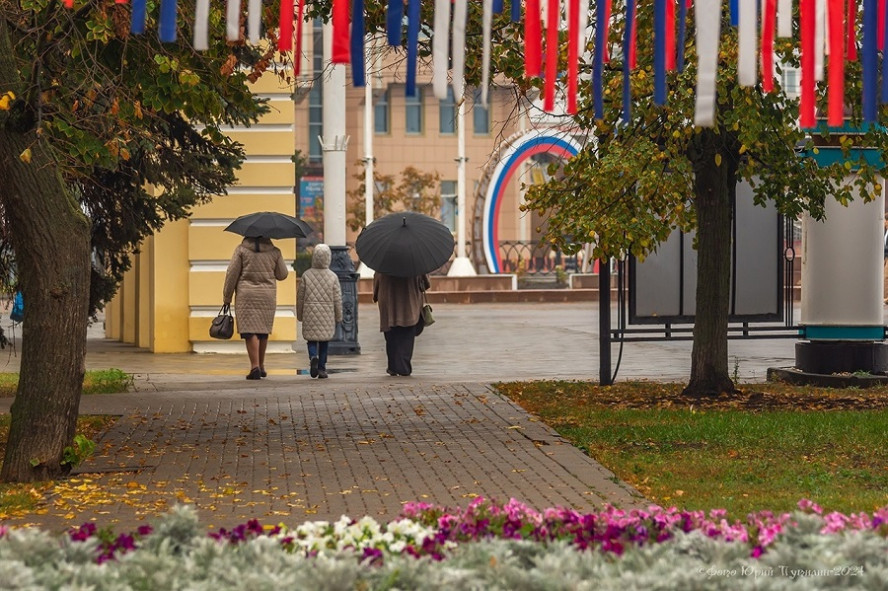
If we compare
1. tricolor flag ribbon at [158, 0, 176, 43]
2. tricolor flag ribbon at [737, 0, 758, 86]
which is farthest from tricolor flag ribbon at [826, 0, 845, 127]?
tricolor flag ribbon at [158, 0, 176, 43]

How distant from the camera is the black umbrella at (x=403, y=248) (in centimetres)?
1864

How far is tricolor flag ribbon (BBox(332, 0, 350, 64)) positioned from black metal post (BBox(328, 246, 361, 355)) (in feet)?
52.0

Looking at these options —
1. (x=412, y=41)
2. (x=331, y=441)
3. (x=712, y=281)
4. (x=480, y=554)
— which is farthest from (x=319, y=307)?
(x=480, y=554)

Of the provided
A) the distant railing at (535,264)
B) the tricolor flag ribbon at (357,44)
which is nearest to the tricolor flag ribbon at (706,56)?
the tricolor flag ribbon at (357,44)

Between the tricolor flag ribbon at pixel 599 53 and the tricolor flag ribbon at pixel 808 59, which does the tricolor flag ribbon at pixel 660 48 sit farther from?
the tricolor flag ribbon at pixel 808 59

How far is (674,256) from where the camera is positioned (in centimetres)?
1650

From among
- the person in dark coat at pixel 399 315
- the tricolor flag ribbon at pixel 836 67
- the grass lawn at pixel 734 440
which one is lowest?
the grass lawn at pixel 734 440

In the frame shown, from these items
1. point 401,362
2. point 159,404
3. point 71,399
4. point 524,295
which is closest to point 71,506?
point 71,399

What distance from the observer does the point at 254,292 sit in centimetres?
1834

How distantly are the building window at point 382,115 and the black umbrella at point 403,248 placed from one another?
58.2 metres

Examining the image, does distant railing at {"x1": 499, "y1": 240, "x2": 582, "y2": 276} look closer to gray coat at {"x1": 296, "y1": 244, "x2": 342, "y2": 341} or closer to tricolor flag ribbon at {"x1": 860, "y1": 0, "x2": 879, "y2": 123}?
gray coat at {"x1": 296, "y1": 244, "x2": 342, "y2": 341}

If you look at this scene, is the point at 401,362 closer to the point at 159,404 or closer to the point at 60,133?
the point at 159,404

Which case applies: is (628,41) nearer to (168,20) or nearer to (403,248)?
(168,20)

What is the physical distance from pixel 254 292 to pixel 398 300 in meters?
1.76
